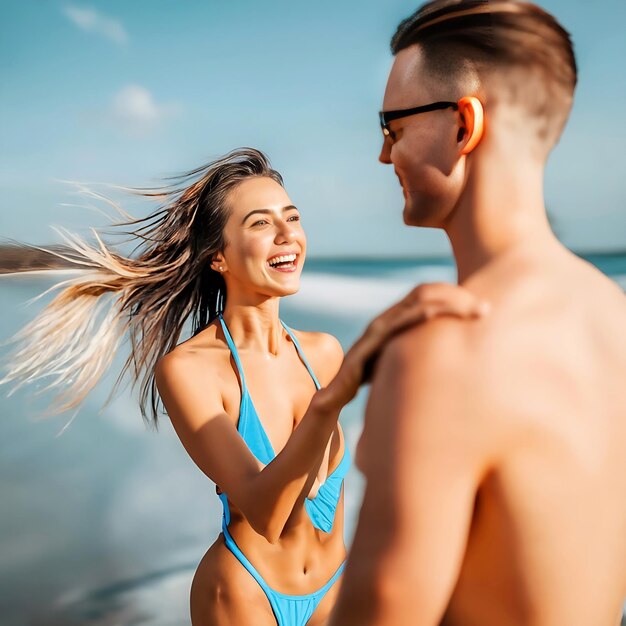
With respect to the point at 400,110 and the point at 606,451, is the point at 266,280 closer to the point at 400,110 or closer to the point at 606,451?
the point at 400,110

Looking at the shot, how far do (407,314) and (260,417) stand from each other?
164cm

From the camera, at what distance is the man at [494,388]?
1092 mm

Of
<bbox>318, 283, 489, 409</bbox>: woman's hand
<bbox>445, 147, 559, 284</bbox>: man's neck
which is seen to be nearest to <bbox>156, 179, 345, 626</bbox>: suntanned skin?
<bbox>318, 283, 489, 409</bbox>: woman's hand

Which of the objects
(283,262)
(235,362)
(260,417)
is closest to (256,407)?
(260,417)

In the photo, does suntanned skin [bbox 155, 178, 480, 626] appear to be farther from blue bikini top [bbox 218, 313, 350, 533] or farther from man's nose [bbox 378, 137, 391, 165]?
man's nose [bbox 378, 137, 391, 165]

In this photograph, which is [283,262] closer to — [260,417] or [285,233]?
[285,233]

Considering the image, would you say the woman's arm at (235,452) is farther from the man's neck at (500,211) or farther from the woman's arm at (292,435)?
the man's neck at (500,211)

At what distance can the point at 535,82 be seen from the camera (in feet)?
4.24

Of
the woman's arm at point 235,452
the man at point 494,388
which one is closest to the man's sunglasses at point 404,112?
the man at point 494,388

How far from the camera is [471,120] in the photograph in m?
1.26

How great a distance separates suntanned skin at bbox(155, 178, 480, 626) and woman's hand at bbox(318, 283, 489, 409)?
0.87 metres

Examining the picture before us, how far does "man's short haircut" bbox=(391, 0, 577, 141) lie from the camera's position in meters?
1.29

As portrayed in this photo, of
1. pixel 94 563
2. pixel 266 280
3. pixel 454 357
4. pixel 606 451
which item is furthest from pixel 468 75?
pixel 94 563

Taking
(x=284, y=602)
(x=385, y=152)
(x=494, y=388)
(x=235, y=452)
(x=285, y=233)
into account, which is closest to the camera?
(x=494, y=388)
